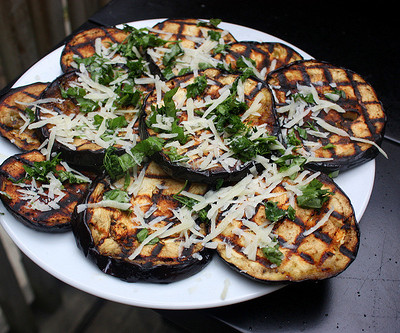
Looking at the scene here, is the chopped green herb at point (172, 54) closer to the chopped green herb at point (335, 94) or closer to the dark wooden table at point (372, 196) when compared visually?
the chopped green herb at point (335, 94)

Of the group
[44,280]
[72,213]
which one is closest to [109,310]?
[44,280]

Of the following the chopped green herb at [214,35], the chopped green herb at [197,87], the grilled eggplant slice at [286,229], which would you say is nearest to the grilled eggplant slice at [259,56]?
the chopped green herb at [214,35]

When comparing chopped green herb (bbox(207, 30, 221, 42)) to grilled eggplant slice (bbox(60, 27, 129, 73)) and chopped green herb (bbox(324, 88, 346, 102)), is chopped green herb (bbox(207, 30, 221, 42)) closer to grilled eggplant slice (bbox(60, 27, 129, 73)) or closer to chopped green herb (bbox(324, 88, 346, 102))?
grilled eggplant slice (bbox(60, 27, 129, 73))

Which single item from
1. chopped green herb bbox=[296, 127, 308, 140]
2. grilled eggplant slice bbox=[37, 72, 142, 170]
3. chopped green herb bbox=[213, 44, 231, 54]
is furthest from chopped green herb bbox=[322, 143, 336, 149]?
grilled eggplant slice bbox=[37, 72, 142, 170]

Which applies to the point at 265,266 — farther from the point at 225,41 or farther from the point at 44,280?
the point at 44,280

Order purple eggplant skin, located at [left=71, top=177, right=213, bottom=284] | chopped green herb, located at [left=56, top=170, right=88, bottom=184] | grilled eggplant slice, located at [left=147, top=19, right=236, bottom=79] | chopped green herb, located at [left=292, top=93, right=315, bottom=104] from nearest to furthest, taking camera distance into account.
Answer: purple eggplant skin, located at [left=71, top=177, right=213, bottom=284]
chopped green herb, located at [left=56, top=170, right=88, bottom=184]
chopped green herb, located at [left=292, top=93, right=315, bottom=104]
grilled eggplant slice, located at [left=147, top=19, right=236, bottom=79]
